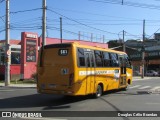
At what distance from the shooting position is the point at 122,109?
1455 centimetres

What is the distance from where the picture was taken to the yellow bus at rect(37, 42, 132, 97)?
16.9 metres

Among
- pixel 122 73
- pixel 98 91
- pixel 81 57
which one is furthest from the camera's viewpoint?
pixel 122 73

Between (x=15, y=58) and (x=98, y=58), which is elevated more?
(x=98, y=58)

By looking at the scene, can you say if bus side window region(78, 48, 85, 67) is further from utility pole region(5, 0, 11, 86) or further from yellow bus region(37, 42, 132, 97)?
utility pole region(5, 0, 11, 86)

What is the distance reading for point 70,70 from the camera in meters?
16.9

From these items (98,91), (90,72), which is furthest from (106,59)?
(90,72)

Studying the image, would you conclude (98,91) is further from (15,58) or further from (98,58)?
(15,58)

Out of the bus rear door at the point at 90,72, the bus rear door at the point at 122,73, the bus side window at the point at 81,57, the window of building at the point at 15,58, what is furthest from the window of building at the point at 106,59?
the window of building at the point at 15,58

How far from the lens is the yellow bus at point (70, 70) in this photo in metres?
16.9

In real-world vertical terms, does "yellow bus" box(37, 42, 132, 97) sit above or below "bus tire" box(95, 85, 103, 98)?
above

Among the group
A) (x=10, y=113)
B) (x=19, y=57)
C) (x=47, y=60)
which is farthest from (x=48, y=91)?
(x=19, y=57)

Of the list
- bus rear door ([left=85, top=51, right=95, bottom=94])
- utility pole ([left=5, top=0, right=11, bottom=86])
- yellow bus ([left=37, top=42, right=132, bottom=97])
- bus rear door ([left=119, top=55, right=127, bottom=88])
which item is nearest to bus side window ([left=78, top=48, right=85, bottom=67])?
yellow bus ([left=37, top=42, right=132, bottom=97])

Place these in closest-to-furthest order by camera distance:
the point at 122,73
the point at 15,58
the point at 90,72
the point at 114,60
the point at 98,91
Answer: the point at 90,72 < the point at 98,91 < the point at 114,60 < the point at 122,73 < the point at 15,58

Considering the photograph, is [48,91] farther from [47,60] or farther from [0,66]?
[0,66]
